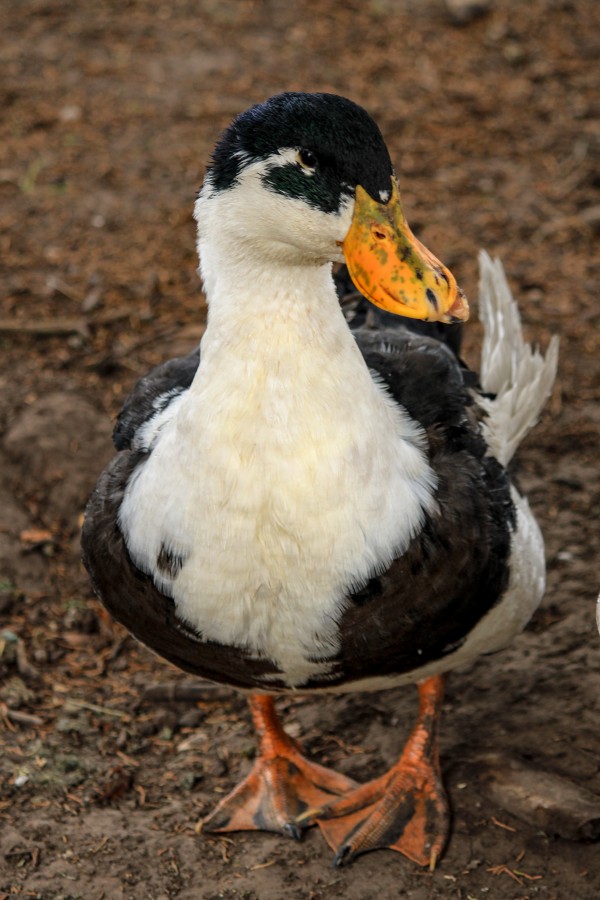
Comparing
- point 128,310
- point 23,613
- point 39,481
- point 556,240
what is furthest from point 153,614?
point 556,240

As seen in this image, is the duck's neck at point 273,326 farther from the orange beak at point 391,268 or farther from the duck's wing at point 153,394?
the duck's wing at point 153,394

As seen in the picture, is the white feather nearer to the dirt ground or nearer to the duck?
the duck

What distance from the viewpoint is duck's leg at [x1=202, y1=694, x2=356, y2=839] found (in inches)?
157

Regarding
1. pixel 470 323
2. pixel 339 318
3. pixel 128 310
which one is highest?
pixel 339 318

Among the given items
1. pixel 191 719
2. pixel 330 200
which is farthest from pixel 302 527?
pixel 191 719

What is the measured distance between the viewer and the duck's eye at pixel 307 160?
295 centimetres

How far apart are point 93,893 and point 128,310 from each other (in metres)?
3.26

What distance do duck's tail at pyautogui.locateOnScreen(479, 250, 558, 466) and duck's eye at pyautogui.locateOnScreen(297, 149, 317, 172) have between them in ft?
3.89

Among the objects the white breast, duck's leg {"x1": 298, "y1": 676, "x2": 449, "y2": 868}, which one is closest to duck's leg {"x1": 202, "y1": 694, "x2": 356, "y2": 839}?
duck's leg {"x1": 298, "y1": 676, "x2": 449, "y2": 868}

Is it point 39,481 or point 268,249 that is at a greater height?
point 268,249

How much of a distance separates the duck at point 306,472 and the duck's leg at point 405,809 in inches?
3.1

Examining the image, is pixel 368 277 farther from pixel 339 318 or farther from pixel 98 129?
pixel 98 129

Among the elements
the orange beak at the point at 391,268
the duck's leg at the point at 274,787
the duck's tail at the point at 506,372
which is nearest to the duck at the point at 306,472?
the orange beak at the point at 391,268

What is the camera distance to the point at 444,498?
3.41 meters
